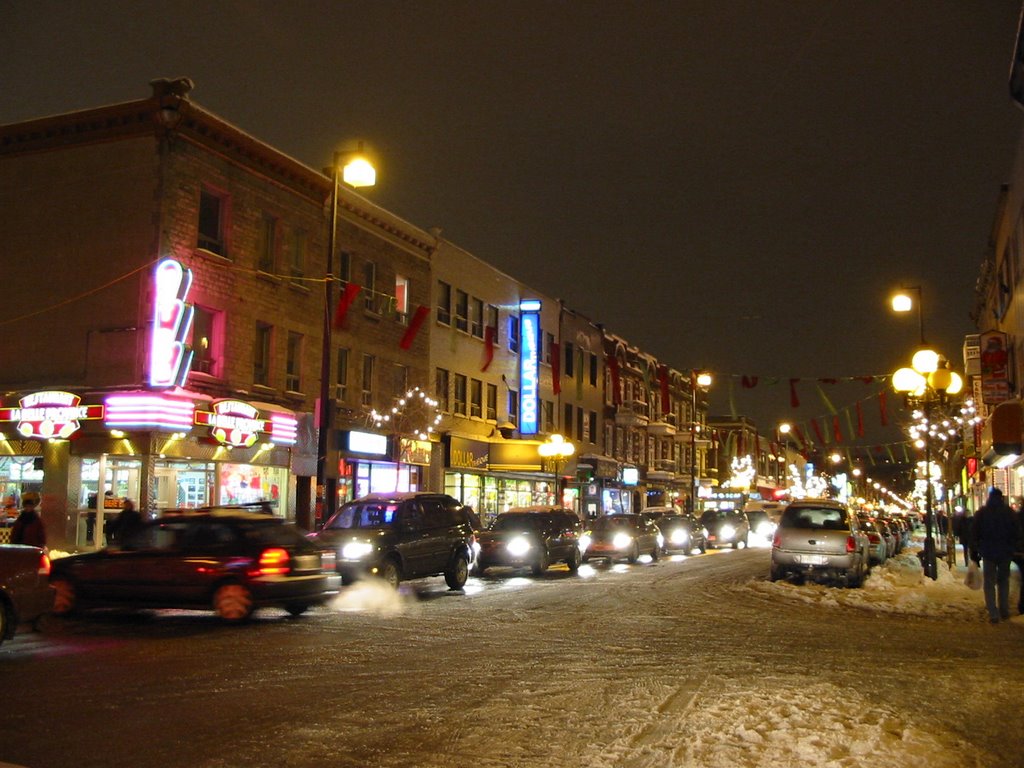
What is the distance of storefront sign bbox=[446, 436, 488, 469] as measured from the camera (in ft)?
129

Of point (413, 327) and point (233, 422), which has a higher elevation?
point (413, 327)

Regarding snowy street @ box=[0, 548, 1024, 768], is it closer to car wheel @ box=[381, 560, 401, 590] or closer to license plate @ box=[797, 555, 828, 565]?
car wheel @ box=[381, 560, 401, 590]

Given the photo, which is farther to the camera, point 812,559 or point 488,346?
point 488,346

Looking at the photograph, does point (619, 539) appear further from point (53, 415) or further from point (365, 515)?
point (53, 415)

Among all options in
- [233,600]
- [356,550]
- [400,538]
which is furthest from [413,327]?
[233,600]

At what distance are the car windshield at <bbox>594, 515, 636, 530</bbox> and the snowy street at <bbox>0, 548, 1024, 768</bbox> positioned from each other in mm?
15123

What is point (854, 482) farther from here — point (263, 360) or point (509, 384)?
point (263, 360)

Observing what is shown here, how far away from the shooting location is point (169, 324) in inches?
969

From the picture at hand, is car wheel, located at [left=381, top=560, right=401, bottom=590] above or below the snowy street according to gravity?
above

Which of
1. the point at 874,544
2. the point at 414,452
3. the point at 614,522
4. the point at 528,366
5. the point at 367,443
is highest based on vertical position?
the point at 528,366

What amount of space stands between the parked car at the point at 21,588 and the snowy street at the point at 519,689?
0.40 m

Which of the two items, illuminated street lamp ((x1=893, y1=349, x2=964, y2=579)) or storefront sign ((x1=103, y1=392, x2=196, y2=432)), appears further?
storefront sign ((x1=103, y1=392, x2=196, y2=432))

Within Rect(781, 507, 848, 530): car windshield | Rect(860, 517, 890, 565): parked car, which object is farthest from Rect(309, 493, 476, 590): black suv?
Rect(860, 517, 890, 565): parked car

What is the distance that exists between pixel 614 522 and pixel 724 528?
14972 mm
